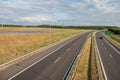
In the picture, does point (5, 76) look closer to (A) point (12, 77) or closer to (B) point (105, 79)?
(A) point (12, 77)

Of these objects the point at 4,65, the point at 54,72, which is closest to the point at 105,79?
the point at 54,72

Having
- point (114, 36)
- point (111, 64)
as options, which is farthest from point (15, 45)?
point (114, 36)

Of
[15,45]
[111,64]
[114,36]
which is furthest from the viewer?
[114,36]

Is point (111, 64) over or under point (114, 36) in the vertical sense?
over

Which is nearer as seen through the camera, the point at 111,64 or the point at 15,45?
the point at 111,64

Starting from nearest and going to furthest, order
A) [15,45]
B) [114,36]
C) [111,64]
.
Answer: [111,64], [15,45], [114,36]

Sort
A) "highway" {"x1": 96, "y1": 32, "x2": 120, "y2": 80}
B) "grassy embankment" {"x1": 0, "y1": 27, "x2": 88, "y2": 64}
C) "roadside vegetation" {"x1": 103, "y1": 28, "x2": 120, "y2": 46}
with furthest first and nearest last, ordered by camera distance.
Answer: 1. "roadside vegetation" {"x1": 103, "y1": 28, "x2": 120, "y2": 46}
2. "grassy embankment" {"x1": 0, "y1": 27, "x2": 88, "y2": 64}
3. "highway" {"x1": 96, "y1": 32, "x2": 120, "y2": 80}

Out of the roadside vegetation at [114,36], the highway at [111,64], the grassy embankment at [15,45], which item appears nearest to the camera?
the highway at [111,64]

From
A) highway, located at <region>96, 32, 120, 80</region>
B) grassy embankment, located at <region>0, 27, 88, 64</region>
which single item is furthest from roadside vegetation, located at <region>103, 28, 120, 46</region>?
highway, located at <region>96, 32, 120, 80</region>

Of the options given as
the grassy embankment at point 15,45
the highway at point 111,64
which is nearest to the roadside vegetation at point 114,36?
the grassy embankment at point 15,45

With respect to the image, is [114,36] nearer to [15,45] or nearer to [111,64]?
[15,45]

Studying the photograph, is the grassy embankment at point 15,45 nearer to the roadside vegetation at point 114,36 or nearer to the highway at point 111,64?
the highway at point 111,64

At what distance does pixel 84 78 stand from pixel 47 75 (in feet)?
9.51

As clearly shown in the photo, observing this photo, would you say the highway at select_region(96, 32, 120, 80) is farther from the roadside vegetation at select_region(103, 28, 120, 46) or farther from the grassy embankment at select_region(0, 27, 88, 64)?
the roadside vegetation at select_region(103, 28, 120, 46)
